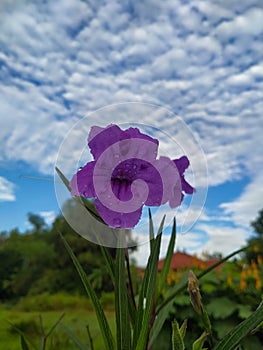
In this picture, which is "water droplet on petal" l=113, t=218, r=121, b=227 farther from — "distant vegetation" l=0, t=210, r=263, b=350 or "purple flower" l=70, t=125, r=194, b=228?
"distant vegetation" l=0, t=210, r=263, b=350

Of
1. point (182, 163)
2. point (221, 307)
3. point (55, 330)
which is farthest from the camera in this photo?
point (55, 330)

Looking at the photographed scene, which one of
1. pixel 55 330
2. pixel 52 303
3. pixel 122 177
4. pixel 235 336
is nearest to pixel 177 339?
pixel 235 336

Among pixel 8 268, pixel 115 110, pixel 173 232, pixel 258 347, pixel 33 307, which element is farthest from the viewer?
pixel 8 268

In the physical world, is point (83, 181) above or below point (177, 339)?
above

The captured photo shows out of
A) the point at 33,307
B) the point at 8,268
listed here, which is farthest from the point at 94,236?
the point at 8,268

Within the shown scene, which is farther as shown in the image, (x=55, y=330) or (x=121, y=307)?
(x=55, y=330)

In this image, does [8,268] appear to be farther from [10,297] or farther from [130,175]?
[130,175]

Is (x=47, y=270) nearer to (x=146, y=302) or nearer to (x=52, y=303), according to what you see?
(x=52, y=303)

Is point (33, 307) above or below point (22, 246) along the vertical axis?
below
